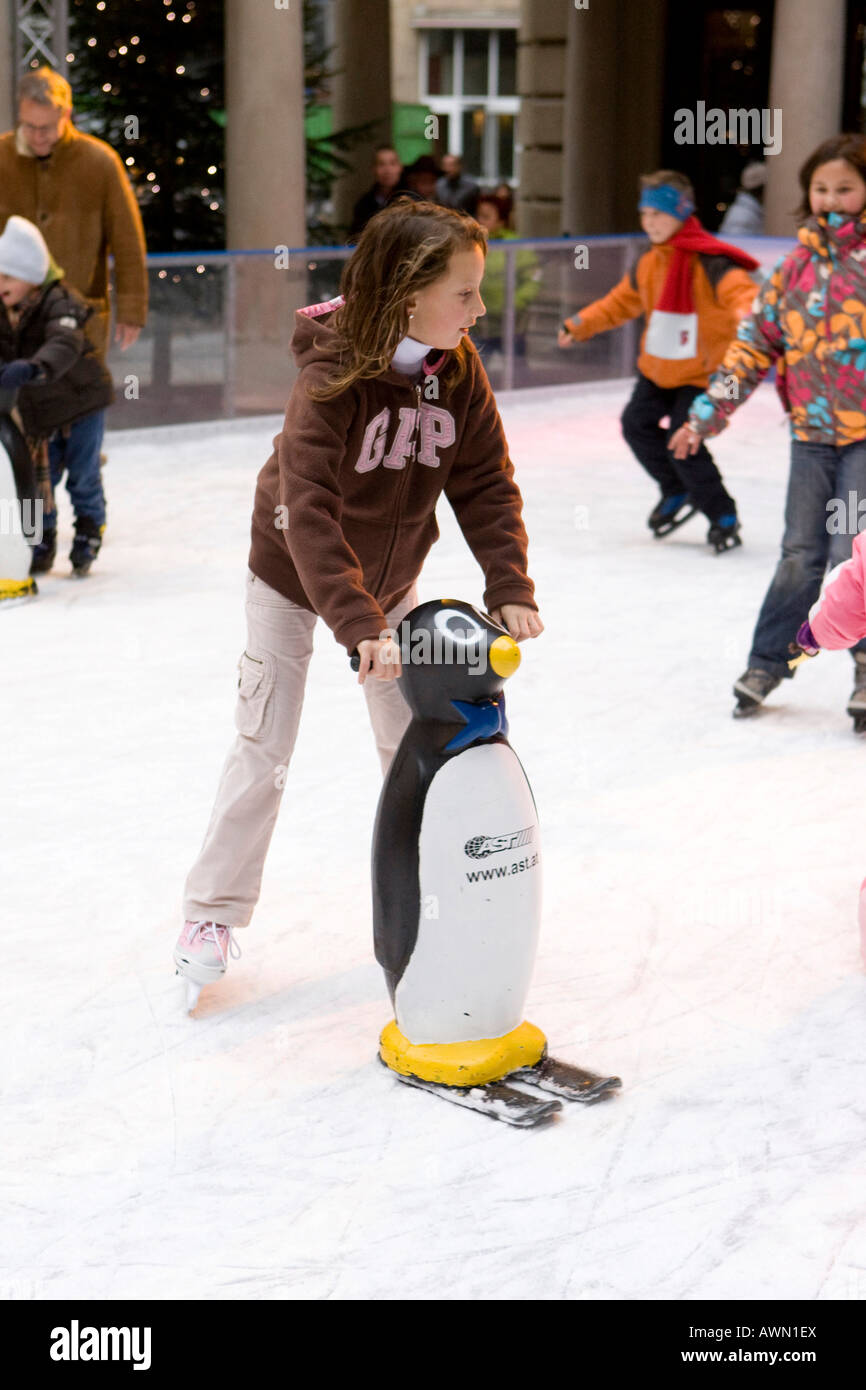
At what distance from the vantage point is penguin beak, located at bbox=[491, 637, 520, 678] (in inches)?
103

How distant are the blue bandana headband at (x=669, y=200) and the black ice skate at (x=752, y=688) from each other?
8.97ft

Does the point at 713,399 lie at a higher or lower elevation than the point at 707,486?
higher

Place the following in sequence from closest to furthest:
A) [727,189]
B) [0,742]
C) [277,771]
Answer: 1. [277,771]
2. [0,742]
3. [727,189]

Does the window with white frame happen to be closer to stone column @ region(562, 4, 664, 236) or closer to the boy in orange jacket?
stone column @ region(562, 4, 664, 236)

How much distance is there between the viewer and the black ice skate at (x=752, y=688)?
498 centimetres

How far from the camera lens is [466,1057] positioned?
278 cm

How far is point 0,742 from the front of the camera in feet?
15.1

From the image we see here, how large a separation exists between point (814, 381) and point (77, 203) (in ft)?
11.3

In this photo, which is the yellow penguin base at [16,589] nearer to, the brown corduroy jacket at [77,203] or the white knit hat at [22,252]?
the white knit hat at [22,252]

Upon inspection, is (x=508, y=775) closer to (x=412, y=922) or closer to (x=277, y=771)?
(x=412, y=922)

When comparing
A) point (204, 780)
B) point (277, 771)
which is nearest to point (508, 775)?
point (277, 771)
